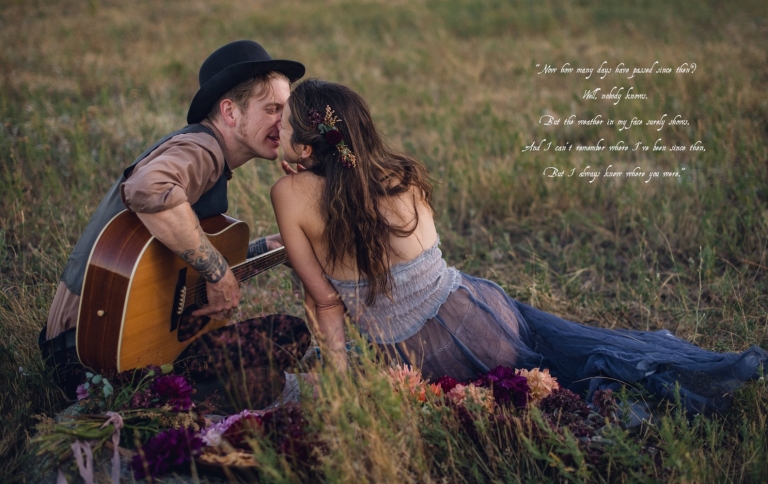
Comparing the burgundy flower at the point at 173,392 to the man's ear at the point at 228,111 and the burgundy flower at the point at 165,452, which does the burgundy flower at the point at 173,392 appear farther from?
the man's ear at the point at 228,111

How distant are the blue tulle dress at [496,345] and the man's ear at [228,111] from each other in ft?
3.39

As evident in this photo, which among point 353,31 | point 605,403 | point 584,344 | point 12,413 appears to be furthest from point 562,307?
point 353,31

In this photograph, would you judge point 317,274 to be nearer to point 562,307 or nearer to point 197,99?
point 197,99

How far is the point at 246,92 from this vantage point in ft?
10.6

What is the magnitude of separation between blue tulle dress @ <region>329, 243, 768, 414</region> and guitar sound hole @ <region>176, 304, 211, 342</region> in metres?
0.72

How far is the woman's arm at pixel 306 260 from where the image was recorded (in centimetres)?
286

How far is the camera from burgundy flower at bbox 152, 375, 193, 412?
8.52 ft

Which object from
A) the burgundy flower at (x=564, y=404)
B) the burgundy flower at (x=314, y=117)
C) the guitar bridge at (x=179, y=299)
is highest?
the burgundy flower at (x=314, y=117)

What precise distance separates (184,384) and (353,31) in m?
10.1

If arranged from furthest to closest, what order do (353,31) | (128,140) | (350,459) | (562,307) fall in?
(353,31) → (128,140) → (562,307) → (350,459)

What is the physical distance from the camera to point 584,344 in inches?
125

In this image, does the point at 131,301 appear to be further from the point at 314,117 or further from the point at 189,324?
the point at 314,117

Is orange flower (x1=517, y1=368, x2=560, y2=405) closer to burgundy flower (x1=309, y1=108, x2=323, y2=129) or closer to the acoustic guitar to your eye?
burgundy flower (x1=309, y1=108, x2=323, y2=129)

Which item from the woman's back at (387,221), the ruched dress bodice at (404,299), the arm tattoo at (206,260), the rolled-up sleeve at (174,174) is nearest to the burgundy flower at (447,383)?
the ruched dress bodice at (404,299)
